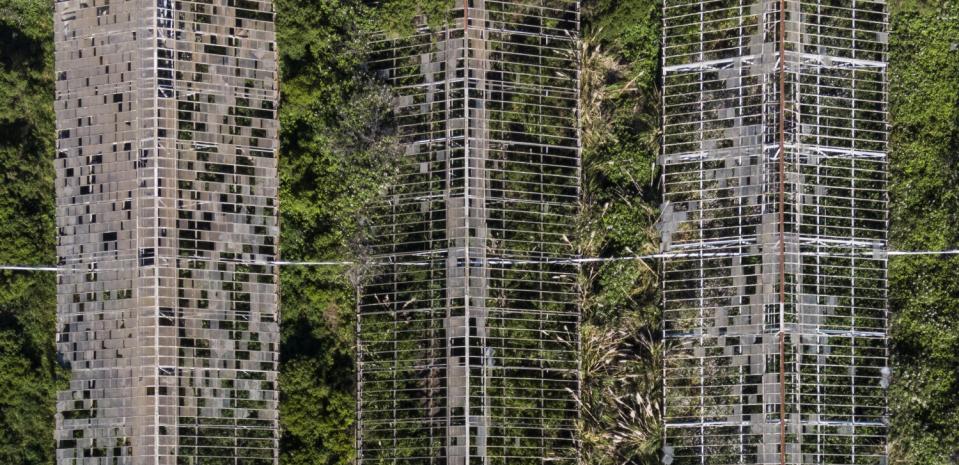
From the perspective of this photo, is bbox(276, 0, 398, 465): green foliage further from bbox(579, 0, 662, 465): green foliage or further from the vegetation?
bbox(579, 0, 662, 465): green foliage

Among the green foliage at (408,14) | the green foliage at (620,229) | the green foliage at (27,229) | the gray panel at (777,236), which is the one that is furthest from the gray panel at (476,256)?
the green foliage at (27,229)

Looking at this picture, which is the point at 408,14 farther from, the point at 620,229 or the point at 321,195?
the point at 620,229

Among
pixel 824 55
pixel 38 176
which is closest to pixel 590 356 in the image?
pixel 824 55

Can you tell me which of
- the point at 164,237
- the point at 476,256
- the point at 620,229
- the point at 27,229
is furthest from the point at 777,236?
the point at 27,229

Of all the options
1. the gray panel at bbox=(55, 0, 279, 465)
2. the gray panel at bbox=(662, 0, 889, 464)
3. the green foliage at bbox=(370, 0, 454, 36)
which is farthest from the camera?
the green foliage at bbox=(370, 0, 454, 36)

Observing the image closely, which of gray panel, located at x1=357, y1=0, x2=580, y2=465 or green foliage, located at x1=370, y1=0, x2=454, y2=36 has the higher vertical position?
green foliage, located at x1=370, y1=0, x2=454, y2=36

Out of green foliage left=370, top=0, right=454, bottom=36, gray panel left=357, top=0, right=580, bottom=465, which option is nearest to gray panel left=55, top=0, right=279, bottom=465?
gray panel left=357, top=0, right=580, bottom=465

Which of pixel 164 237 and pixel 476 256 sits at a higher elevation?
pixel 164 237
